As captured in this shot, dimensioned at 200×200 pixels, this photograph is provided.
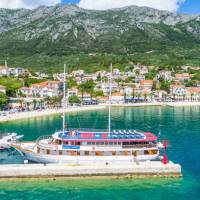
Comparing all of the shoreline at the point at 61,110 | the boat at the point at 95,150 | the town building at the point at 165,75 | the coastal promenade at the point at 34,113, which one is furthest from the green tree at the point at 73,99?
the boat at the point at 95,150

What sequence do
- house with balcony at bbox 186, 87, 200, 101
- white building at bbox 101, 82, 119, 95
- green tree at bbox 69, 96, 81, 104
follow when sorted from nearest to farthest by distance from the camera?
green tree at bbox 69, 96, 81, 104
house with balcony at bbox 186, 87, 200, 101
white building at bbox 101, 82, 119, 95

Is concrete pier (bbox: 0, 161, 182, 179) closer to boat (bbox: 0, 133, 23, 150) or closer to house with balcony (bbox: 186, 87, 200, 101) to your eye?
boat (bbox: 0, 133, 23, 150)

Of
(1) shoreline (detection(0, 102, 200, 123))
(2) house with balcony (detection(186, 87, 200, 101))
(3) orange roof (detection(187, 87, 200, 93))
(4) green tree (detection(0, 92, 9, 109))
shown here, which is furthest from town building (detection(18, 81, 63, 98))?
(3) orange roof (detection(187, 87, 200, 93))

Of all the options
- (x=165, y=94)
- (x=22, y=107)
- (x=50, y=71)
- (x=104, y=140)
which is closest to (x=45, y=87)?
(x=22, y=107)

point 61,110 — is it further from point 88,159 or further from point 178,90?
point 88,159

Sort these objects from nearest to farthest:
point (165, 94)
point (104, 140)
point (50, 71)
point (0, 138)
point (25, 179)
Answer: point (25, 179) < point (104, 140) < point (0, 138) < point (165, 94) < point (50, 71)

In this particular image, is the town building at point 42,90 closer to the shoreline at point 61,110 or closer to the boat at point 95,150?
the shoreline at point 61,110

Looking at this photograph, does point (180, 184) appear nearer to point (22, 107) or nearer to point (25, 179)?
point (25, 179)

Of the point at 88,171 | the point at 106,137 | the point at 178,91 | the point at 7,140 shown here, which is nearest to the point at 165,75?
the point at 178,91

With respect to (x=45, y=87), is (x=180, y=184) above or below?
below
